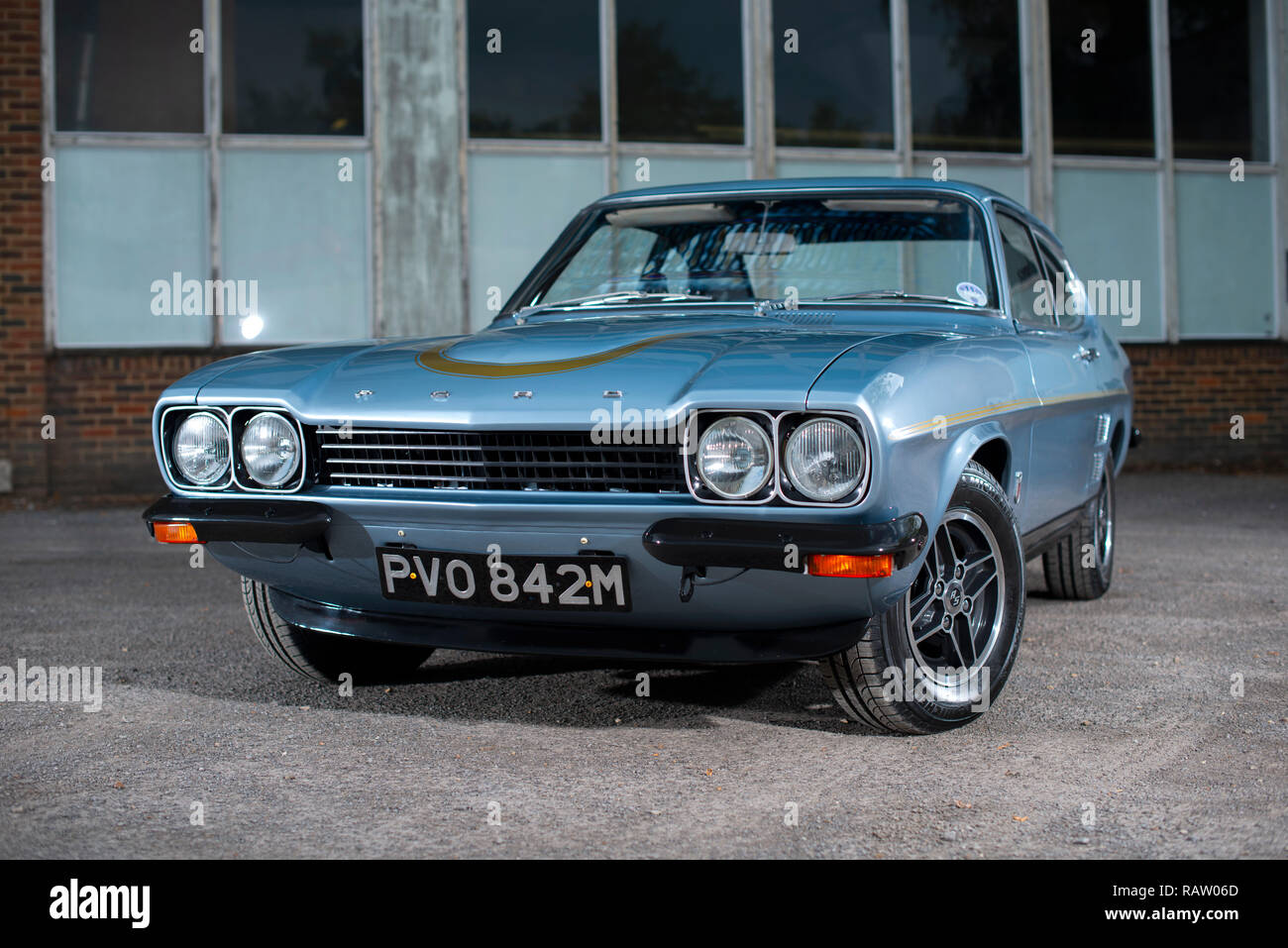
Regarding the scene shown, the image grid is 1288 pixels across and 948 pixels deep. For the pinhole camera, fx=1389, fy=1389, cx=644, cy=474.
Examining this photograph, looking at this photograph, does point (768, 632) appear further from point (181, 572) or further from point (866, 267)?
point (181, 572)

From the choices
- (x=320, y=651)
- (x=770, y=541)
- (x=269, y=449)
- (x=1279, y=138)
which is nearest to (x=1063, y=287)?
(x=770, y=541)

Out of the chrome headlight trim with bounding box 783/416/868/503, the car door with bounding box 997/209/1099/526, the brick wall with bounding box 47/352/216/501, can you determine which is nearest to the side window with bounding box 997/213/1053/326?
the car door with bounding box 997/209/1099/526

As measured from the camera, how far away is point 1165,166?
13086 mm

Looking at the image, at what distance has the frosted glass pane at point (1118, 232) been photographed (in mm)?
12797

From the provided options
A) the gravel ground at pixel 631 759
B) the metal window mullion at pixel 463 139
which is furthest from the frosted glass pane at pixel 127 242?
the gravel ground at pixel 631 759

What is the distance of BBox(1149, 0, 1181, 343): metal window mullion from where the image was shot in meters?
13.0

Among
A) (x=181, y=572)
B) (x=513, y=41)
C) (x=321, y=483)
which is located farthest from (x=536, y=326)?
(x=513, y=41)

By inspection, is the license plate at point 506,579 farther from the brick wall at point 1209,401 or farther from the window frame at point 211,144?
the brick wall at point 1209,401

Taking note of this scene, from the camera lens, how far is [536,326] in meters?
3.89

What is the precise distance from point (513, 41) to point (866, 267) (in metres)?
8.04

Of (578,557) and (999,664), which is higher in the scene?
(578,557)

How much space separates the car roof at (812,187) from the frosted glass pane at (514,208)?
22.3ft

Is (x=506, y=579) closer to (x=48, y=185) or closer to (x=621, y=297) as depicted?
(x=621, y=297)
